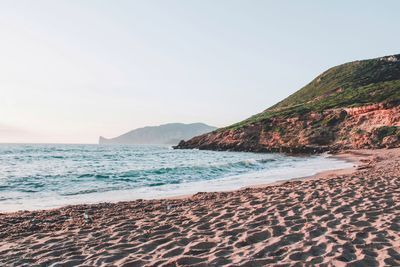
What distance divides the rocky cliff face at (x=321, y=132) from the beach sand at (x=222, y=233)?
40868 millimetres

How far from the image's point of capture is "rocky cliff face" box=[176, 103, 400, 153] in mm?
50156

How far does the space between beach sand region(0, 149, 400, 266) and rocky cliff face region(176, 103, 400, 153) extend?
40868 mm

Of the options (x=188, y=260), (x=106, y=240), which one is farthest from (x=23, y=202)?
(x=188, y=260)

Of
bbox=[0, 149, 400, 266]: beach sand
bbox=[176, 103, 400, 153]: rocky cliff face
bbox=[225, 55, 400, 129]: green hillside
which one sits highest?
bbox=[225, 55, 400, 129]: green hillside

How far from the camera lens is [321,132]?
59.4 m

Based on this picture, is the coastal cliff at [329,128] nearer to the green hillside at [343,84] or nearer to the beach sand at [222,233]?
the green hillside at [343,84]

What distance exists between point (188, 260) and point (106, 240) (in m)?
2.20

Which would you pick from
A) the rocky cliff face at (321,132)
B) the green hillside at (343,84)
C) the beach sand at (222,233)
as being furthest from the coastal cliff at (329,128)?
the beach sand at (222,233)

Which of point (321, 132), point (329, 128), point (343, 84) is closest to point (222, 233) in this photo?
point (321, 132)

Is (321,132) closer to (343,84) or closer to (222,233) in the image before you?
(343,84)

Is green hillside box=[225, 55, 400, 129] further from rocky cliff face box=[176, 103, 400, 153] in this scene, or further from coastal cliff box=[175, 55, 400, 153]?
rocky cliff face box=[176, 103, 400, 153]

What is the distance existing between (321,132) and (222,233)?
55279mm

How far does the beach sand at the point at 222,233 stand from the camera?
20.4 ft

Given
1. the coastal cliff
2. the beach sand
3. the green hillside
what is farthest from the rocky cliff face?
the beach sand
